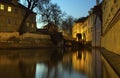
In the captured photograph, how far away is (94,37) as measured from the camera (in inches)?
2992

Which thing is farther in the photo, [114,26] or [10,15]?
[10,15]

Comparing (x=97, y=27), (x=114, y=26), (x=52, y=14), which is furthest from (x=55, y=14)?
(x=114, y=26)

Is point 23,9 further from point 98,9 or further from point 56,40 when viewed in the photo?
point 98,9

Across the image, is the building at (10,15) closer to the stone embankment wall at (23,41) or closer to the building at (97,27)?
the stone embankment wall at (23,41)

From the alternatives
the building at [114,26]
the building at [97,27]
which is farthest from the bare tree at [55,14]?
the building at [114,26]

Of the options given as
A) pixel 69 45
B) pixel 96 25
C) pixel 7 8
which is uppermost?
pixel 7 8

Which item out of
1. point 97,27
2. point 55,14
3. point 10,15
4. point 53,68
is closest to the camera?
point 53,68

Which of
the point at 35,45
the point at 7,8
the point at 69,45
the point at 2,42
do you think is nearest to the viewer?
the point at 2,42

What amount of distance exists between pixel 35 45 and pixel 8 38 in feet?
29.9

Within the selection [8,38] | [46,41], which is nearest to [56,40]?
[46,41]

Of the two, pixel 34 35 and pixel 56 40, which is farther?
pixel 56 40

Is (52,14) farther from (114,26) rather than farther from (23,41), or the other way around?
(114,26)

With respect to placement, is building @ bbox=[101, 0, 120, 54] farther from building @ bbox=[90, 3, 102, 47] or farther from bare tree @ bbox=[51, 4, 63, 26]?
bare tree @ bbox=[51, 4, 63, 26]

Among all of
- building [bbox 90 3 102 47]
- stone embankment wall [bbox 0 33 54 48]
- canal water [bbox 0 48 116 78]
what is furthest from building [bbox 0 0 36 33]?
canal water [bbox 0 48 116 78]
